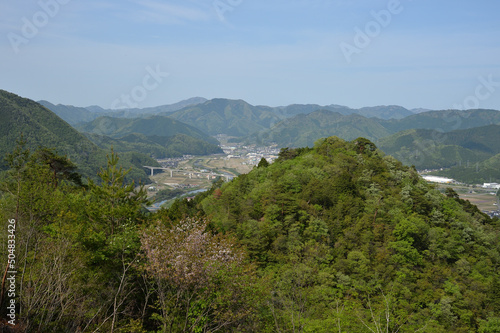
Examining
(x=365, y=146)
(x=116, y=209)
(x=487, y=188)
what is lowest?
(x=487, y=188)

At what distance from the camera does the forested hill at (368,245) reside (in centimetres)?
2303

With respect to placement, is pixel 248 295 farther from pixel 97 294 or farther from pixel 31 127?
pixel 31 127

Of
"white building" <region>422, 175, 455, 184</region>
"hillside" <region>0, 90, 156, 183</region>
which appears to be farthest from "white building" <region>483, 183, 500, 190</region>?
"hillside" <region>0, 90, 156, 183</region>

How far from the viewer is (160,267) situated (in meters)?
10.3

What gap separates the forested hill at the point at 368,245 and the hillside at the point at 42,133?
7892 centimetres

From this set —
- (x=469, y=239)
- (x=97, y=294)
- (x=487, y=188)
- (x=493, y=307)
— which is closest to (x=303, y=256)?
(x=493, y=307)

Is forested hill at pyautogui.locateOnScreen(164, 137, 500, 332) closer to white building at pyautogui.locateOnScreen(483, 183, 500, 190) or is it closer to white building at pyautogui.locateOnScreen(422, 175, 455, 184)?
white building at pyautogui.locateOnScreen(422, 175, 455, 184)

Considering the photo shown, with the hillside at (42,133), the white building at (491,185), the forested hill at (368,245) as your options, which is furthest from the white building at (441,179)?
the hillside at (42,133)

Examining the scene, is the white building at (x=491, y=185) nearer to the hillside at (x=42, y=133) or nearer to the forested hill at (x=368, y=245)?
the forested hill at (x=368, y=245)

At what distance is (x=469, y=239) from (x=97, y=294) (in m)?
33.5

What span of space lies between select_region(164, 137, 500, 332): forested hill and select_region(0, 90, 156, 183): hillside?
78.9 metres

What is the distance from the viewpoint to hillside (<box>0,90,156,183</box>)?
108688 mm

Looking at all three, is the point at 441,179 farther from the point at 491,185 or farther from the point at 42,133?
the point at 42,133

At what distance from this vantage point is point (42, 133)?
393 feet
